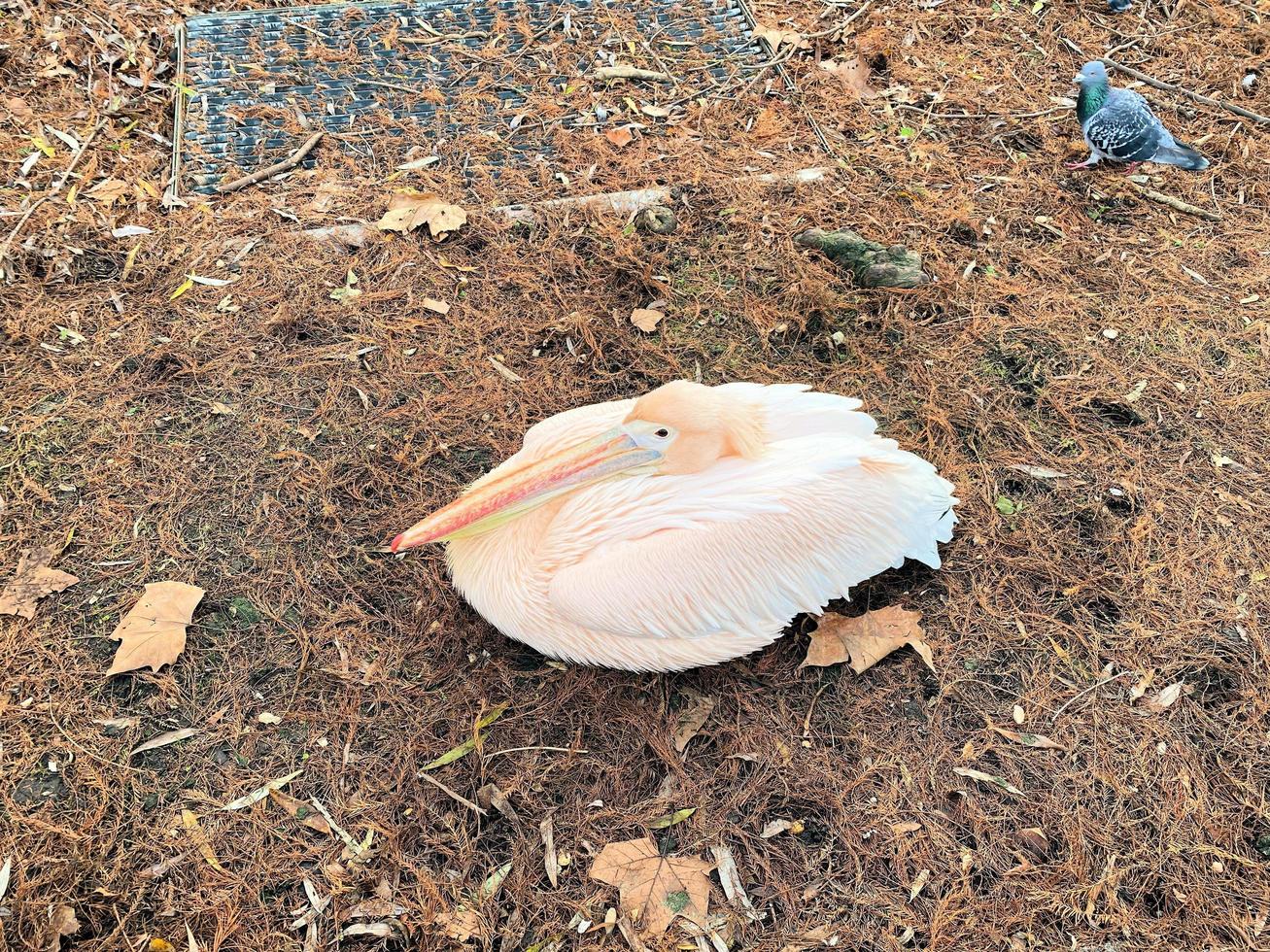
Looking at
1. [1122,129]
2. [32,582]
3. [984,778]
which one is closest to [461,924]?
[984,778]

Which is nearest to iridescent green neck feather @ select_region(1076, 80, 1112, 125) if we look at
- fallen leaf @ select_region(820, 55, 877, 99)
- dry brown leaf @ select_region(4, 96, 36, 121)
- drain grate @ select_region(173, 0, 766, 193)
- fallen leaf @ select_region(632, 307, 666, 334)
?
fallen leaf @ select_region(820, 55, 877, 99)

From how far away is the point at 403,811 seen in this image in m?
2.41

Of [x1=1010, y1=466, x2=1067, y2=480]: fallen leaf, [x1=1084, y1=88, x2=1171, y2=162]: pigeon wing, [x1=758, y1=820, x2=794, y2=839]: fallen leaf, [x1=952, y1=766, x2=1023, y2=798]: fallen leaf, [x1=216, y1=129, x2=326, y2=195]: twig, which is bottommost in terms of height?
[x1=758, y1=820, x2=794, y2=839]: fallen leaf

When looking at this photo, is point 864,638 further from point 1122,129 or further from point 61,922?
point 1122,129

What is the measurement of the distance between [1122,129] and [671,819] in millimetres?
3674

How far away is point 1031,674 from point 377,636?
2.08 metres

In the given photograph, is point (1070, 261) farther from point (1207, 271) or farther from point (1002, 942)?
point (1002, 942)

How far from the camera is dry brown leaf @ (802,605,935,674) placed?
2658mm

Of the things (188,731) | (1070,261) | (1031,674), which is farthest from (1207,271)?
(188,731)

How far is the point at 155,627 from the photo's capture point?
107 inches

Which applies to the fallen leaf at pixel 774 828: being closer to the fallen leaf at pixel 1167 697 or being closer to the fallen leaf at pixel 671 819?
the fallen leaf at pixel 671 819

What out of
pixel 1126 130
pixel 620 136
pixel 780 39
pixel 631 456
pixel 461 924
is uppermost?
pixel 780 39

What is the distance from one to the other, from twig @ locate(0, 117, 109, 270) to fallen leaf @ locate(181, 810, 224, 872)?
2671 millimetres

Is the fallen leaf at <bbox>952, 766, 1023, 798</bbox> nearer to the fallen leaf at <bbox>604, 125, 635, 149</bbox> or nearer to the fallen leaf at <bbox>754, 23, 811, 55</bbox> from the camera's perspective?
the fallen leaf at <bbox>604, 125, 635, 149</bbox>
